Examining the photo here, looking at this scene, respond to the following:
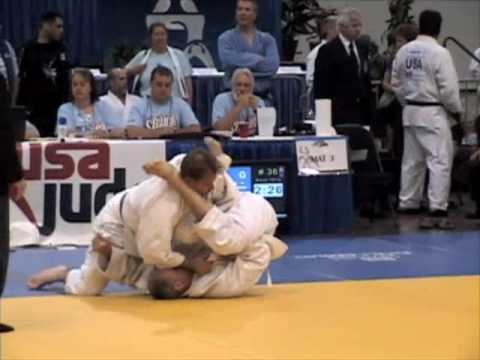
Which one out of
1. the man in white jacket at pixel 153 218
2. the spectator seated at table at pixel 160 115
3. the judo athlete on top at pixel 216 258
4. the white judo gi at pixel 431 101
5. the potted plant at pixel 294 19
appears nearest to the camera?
the man in white jacket at pixel 153 218

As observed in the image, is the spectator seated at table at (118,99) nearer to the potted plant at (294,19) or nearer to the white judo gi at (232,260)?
the white judo gi at (232,260)

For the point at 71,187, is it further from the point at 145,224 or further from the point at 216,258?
the point at 145,224

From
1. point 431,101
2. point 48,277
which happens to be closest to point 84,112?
point 48,277

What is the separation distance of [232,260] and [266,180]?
2562 millimetres

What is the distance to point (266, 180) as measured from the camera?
8664mm

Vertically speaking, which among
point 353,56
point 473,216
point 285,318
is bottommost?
point 473,216

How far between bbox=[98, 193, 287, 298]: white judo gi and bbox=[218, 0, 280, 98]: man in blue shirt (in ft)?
12.1

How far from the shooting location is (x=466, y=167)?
10.8 metres

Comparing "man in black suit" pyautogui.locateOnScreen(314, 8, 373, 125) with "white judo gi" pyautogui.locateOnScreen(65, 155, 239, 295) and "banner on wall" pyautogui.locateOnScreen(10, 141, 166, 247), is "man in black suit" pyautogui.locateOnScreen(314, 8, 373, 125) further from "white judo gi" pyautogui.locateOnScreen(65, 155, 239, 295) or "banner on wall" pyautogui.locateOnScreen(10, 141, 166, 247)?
"white judo gi" pyautogui.locateOnScreen(65, 155, 239, 295)

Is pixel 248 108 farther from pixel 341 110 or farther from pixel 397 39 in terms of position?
pixel 397 39

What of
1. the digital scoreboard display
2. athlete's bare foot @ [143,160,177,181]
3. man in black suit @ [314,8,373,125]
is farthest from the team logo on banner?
athlete's bare foot @ [143,160,177,181]

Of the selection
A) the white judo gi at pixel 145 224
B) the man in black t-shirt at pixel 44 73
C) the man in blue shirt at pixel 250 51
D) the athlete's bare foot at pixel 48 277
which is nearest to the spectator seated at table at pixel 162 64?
the man in blue shirt at pixel 250 51

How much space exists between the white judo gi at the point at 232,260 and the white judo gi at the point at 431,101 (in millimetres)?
3774

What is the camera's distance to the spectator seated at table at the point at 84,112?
29.0 feet
